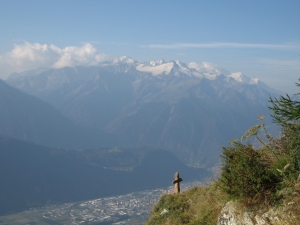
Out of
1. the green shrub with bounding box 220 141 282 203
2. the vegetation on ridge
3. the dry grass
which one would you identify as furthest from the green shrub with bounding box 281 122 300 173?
the dry grass

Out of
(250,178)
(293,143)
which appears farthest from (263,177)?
(293,143)

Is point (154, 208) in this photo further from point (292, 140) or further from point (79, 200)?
point (79, 200)

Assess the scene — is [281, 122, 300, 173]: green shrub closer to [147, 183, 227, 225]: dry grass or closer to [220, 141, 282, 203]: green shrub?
[220, 141, 282, 203]: green shrub

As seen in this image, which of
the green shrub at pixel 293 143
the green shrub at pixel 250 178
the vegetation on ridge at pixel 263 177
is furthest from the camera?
the green shrub at pixel 293 143

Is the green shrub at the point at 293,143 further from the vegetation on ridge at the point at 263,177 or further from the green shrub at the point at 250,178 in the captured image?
the green shrub at the point at 250,178

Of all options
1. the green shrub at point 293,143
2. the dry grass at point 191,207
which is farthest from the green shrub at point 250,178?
the dry grass at point 191,207

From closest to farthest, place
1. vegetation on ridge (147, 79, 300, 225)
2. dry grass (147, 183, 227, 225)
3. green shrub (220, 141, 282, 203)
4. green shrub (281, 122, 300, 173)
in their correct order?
vegetation on ridge (147, 79, 300, 225) → green shrub (220, 141, 282, 203) → green shrub (281, 122, 300, 173) → dry grass (147, 183, 227, 225)

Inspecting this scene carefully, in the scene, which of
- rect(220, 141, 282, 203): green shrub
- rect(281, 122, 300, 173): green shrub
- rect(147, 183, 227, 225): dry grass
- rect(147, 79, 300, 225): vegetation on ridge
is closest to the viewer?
rect(147, 79, 300, 225): vegetation on ridge

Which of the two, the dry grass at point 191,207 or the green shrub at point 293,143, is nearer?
the green shrub at point 293,143
